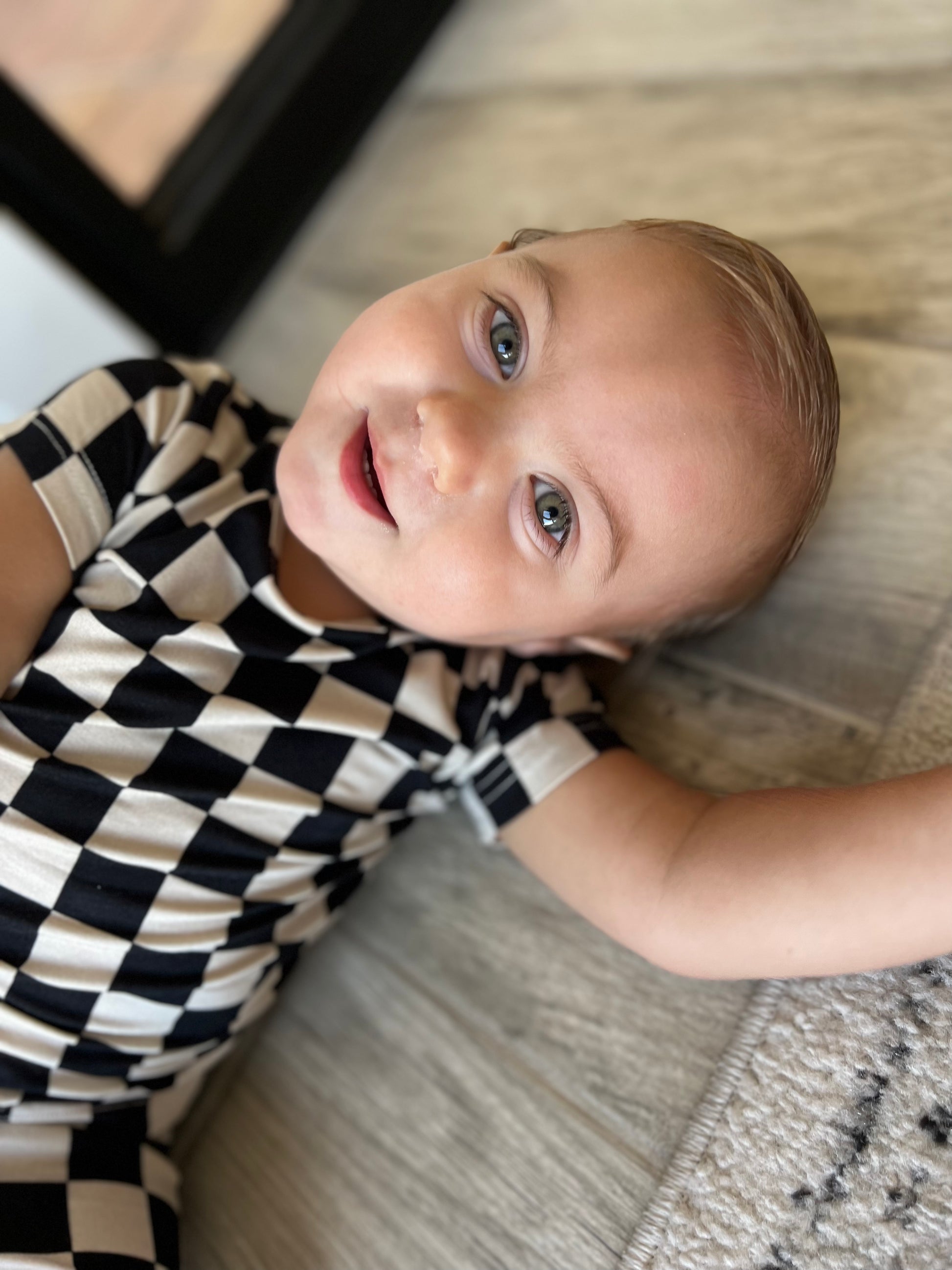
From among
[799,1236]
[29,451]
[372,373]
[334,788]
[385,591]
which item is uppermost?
[29,451]

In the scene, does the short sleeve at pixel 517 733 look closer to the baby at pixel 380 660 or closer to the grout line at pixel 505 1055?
the baby at pixel 380 660

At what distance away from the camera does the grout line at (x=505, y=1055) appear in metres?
0.71

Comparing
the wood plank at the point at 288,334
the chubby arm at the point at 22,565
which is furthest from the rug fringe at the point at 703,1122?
the wood plank at the point at 288,334

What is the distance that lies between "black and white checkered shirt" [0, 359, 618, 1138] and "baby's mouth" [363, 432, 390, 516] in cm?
12

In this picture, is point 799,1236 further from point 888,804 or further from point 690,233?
point 690,233

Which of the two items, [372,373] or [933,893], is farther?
[372,373]

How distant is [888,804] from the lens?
2.04 feet

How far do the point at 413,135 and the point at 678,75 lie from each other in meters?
0.41

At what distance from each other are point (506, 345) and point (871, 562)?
0.40 m

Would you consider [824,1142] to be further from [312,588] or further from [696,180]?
[696,180]

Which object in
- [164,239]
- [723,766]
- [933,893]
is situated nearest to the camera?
[933,893]

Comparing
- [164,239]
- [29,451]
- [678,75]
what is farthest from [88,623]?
[678,75]

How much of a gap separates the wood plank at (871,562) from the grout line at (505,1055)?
40 cm

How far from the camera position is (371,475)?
740 mm
